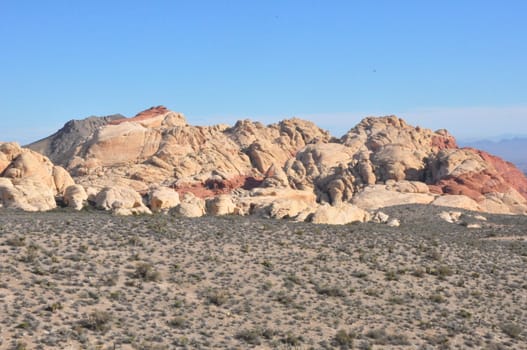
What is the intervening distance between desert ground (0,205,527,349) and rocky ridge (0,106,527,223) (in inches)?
854

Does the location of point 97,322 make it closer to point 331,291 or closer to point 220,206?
point 331,291

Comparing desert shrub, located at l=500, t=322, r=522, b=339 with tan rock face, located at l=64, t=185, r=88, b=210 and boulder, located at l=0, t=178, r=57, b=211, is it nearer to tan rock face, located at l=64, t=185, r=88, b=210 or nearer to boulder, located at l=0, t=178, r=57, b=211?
tan rock face, located at l=64, t=185, r=88, b=210

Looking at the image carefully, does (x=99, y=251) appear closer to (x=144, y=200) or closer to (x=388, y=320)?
(x=388, y=320)

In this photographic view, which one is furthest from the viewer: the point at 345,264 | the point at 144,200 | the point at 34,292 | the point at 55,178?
the point at 55,178

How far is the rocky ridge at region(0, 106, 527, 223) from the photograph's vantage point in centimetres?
7794

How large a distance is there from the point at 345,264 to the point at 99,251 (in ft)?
45.3

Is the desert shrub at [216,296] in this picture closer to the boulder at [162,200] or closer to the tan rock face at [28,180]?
the boulder at [162,200]

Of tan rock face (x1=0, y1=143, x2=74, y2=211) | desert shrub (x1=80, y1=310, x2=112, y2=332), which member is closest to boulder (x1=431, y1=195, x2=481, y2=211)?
tan rock face (x1=0, y1=143, x2=74, y2=211)

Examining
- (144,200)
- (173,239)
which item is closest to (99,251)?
(173,239)

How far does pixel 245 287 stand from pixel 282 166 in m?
64.2

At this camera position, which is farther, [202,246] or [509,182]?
[509,182]

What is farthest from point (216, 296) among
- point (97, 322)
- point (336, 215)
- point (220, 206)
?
point (220, 206)

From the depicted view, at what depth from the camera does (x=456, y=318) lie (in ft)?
103

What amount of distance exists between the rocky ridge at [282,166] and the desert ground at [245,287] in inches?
854
